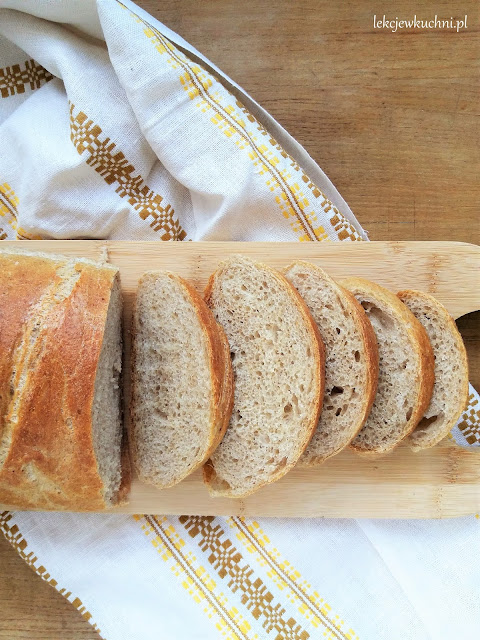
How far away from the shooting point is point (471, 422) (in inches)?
115

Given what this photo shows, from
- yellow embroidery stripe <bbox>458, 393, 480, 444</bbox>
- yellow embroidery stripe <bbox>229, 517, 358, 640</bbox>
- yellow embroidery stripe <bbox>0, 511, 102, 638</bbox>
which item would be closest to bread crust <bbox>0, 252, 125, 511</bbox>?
yellow embroidery stripe <bbox>0, 511, 102, 638</bbox>

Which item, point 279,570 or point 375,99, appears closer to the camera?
point 279,570

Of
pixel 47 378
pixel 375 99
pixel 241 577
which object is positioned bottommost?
pixel 241 577

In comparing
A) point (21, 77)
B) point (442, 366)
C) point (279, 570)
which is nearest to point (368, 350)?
point (442, 366)

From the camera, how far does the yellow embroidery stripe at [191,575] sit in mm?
2840

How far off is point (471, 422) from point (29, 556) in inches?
92.9

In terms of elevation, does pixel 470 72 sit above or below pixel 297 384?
above

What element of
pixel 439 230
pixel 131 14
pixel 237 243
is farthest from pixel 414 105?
pixel 131 14

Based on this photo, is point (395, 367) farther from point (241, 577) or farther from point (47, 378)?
point (47, 378)

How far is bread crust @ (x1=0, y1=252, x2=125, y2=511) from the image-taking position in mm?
2193

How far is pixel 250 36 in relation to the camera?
9.69 ft

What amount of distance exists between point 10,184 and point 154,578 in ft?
7.00

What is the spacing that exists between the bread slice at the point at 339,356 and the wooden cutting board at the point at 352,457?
0.27m

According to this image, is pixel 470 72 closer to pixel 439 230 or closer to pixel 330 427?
pixel 439 230
